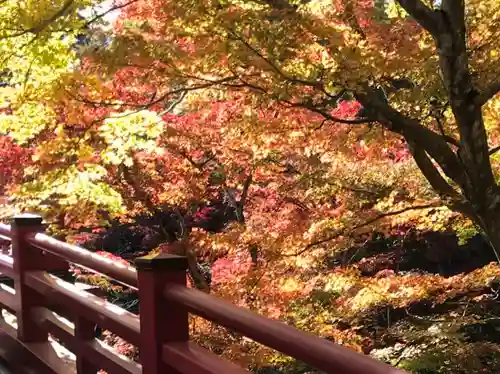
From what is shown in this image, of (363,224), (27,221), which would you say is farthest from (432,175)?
(27,221)

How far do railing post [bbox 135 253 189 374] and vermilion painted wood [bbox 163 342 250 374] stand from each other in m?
0.05

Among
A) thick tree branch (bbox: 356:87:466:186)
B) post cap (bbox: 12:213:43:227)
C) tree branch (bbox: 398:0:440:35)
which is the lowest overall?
post cap (bbox: 12:213:43:227)

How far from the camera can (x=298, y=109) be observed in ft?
15.6

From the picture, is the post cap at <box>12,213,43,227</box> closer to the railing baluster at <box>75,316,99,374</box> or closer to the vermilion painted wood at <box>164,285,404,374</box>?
the railing baluster at <box>75,316,99,374</box>

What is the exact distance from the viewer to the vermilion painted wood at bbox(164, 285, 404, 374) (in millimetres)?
1400

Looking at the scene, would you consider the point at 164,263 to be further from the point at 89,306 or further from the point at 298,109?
the point at 298,109

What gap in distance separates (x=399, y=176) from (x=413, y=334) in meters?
1.86

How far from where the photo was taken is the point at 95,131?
213 inches

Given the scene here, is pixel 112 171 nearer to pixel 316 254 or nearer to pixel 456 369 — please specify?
pixel 316 254

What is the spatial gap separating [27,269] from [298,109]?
249cm

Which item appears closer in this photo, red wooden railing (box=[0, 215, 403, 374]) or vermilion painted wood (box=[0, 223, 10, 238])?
red wooden railing (box=[0, 215, 403, 374])

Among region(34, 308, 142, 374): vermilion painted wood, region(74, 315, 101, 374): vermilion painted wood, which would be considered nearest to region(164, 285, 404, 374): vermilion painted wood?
region(34, 308, 142, 374): vermilion painted wood

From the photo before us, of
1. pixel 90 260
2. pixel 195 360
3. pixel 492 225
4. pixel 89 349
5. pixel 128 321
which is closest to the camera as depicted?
pixel 195 360

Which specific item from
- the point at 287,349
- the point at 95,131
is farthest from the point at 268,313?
the point at 287,349
